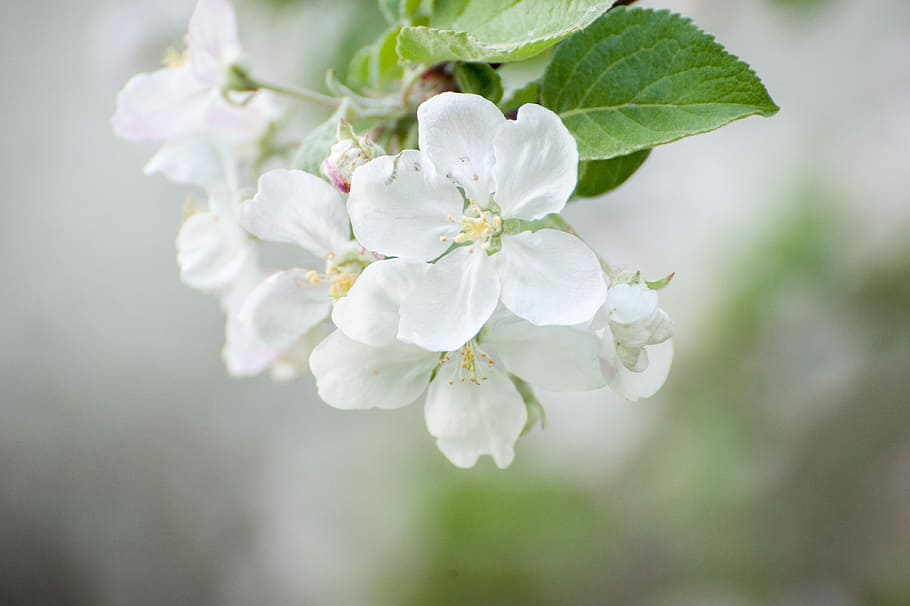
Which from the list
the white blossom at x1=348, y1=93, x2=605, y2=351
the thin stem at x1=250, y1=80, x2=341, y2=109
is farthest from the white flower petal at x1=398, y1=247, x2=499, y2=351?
the thin stem at x1=250, y1=80, x2=341, y2=109

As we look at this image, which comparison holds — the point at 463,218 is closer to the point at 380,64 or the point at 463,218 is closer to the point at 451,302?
the point at 451,302

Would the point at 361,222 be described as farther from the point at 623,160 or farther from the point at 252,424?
the point at 252,424

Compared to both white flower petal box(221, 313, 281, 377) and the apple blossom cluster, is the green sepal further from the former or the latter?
white flower petal box(221, 313, 281, 377)

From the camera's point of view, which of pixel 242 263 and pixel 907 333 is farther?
pixel 907 333

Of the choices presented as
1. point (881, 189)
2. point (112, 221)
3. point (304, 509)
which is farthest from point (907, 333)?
point (112, 221)

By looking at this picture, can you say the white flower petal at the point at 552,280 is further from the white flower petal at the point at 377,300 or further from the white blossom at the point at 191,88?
the white blossom at the point at 191,88

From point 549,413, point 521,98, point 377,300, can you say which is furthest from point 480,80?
point 549,413

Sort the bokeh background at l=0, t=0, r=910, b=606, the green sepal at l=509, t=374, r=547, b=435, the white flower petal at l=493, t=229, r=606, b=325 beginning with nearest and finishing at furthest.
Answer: the white flower petal at l=493, t=229, r=606, b=325 → the green sepal at l=509, t=374, r=547, b=435 → the bokeh background at l=0, t=0, r=910, b=606
